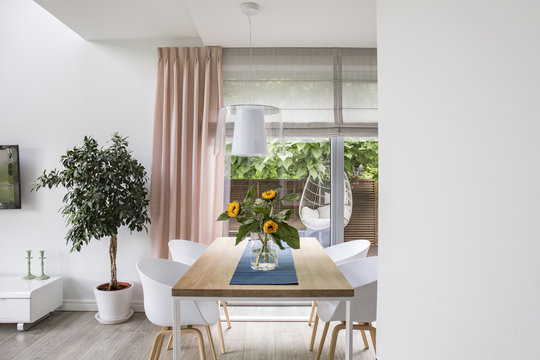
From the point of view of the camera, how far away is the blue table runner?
1902mm

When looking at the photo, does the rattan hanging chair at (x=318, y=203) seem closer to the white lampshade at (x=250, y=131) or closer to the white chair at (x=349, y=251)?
the white chair at (x=349, y=251)

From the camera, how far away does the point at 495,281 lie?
187 mm

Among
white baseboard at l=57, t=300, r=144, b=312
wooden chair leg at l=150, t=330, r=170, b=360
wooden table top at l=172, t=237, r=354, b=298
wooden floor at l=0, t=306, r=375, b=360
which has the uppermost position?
wooden table top at l=172, t=237, r=354, b=298

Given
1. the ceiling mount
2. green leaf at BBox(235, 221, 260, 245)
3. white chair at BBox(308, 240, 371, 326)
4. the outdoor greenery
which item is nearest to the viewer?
green leaf at BBox(235, 221, 260, 245)

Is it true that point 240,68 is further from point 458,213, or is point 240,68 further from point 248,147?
point 458,213

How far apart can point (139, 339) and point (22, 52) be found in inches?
115

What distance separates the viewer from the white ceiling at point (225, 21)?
274cm

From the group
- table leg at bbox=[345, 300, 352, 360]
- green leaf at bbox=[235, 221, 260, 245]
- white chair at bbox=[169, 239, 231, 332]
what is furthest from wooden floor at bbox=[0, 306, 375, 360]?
green leaf at bbox=[235, 221, 260, 245]

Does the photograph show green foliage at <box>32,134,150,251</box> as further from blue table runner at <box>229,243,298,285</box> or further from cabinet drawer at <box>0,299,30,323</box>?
blue table runner at <box>229,243,298,285</box>

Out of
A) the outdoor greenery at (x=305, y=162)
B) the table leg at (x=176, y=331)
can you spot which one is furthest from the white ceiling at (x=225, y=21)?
the table leg at (x=176, y=331)

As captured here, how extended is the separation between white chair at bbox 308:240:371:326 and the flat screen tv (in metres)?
A: 2.94

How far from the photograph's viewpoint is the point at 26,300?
307 centimetres

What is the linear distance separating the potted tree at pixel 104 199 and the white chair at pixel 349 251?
1.69 m

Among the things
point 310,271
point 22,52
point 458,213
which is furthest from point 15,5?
point 458,213
